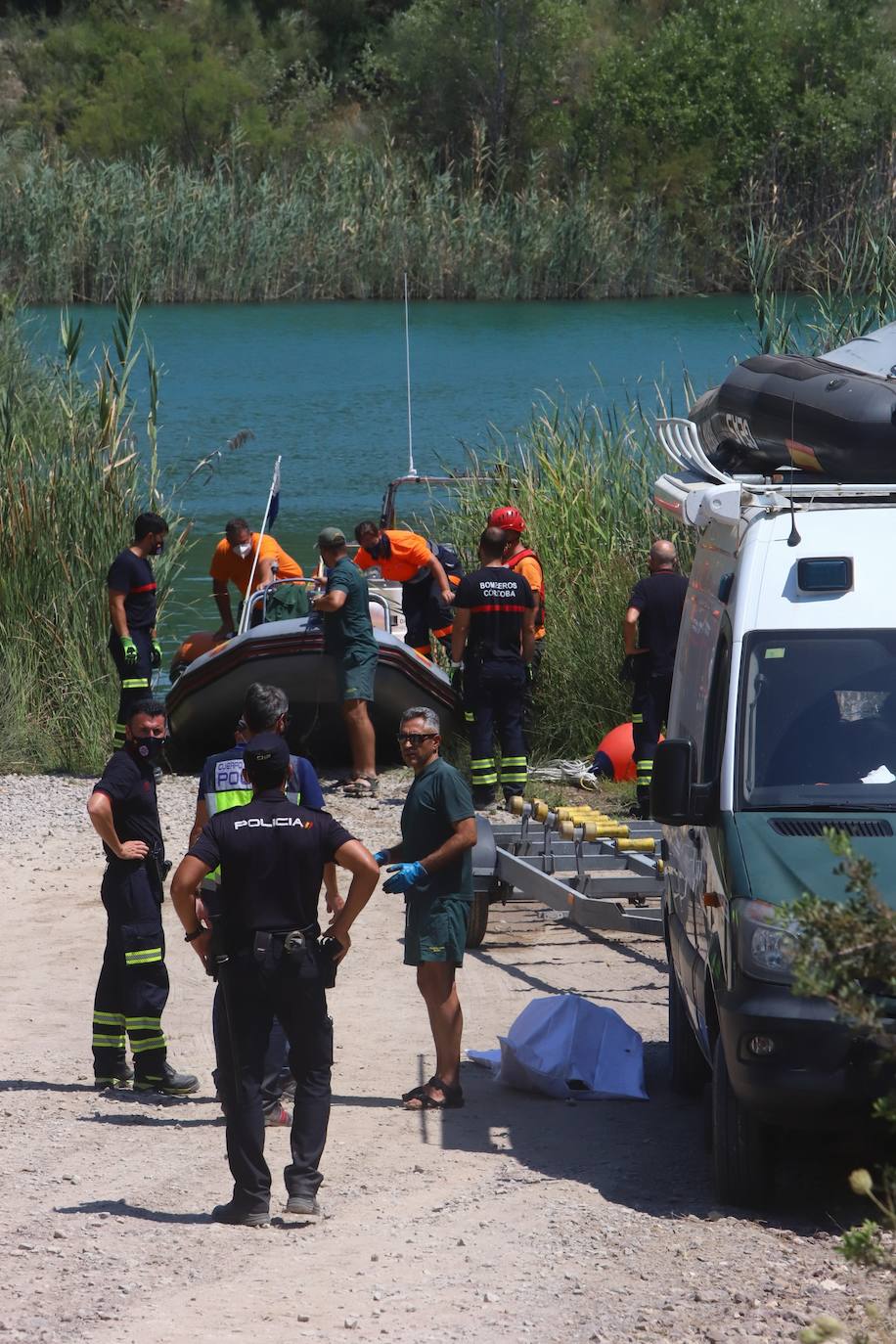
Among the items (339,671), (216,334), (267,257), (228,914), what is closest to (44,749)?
(339,671)

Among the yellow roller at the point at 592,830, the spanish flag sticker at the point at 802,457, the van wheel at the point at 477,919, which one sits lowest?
the van wheel at the point at 477,919

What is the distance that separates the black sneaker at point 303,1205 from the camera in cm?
582

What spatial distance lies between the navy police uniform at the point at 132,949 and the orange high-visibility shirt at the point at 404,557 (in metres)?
6.53

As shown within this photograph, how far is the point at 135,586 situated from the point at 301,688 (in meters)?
1.49

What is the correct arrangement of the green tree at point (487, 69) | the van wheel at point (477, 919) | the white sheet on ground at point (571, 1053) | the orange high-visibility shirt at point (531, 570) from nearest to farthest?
the white sheet on ground at point (571, 1053) → the van wheel at point (477, 919) → the orange high-visibility shirt at point (531, 570) → the green tree at point (487, 69)

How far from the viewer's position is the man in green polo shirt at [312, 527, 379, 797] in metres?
12.7

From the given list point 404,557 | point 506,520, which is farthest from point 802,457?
point 404,557

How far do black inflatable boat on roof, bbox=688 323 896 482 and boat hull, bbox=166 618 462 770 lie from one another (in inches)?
162

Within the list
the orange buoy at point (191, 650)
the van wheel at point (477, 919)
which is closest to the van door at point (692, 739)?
the van wheel at point (477, 919)

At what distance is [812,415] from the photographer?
26.5 ft

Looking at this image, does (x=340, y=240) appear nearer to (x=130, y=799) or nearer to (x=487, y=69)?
(x=487, y=69)

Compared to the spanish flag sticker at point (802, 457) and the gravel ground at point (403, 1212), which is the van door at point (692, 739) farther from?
the spanish flag sticker at point (802, 457)

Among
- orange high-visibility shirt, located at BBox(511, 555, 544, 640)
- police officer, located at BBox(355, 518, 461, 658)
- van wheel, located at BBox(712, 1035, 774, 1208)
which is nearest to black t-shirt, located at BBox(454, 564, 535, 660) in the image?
orange high-visibility shirt, located at BBox(511, 555, 544, 640)

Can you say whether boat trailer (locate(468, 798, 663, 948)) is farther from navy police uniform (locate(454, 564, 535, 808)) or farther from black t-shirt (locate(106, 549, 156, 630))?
black t-shirt (locate(106, 549, 156, 630))
